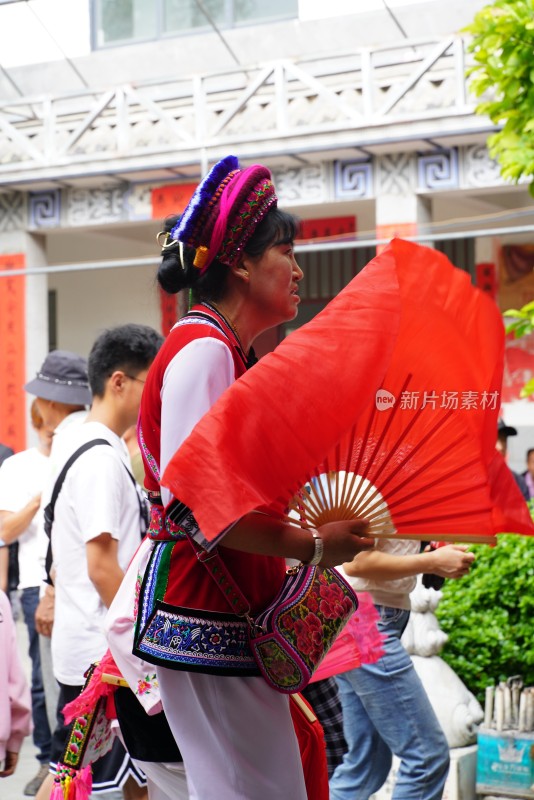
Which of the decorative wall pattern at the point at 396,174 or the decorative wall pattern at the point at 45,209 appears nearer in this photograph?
the decorative wall pattern at the point at 396,174

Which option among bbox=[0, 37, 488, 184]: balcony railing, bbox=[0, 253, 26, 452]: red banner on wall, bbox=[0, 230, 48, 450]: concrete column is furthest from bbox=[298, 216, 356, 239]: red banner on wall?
bbox=[0, 253, 26, 452]: red banner on wall

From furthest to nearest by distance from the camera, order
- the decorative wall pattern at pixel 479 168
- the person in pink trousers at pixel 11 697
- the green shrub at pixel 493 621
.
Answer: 1. the decorative wall pattern at pixel 479 168
2. the green shrub at pixel 493 621
3. the person in pink trousers at pixel 11 697

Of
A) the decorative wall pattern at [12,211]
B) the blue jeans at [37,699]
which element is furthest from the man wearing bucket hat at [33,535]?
the decorative wall pattern at [12,211]

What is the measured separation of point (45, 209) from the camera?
13844 millimetres

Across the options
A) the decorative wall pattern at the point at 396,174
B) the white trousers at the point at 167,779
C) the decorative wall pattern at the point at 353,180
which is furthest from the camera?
the decorative wall pattern at the point at 353,180

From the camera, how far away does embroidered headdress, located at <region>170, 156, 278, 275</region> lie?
2.36 metres

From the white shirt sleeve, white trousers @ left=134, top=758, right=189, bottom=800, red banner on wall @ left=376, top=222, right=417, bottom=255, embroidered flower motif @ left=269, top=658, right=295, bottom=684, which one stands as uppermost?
red banner on wall @ left=376, top=222, right=417, bottom=255

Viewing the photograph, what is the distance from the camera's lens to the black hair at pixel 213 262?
7.88 ft

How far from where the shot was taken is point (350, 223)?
14055 millimetres

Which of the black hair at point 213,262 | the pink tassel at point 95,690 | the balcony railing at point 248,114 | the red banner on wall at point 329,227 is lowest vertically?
the pink tassel at point 95,690

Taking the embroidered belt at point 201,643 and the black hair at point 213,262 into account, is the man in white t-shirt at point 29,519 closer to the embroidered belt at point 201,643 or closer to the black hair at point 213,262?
the black hair at point 213,262

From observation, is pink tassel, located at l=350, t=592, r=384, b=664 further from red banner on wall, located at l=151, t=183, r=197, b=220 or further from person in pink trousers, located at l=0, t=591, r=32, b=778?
red banner on wall, located at l=151, t=183, r=197, b=220

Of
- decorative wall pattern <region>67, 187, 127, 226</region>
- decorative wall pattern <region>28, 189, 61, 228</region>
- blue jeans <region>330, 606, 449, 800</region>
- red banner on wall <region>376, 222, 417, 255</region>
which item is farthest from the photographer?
decorative wall pattern <region>28, 189, 61, 228</region>

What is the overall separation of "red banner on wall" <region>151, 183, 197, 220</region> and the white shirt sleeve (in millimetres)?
10555
